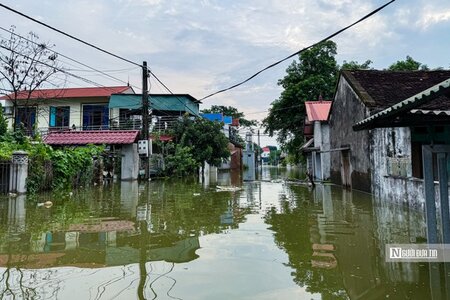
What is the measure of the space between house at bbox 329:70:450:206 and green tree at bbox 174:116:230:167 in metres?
11.3

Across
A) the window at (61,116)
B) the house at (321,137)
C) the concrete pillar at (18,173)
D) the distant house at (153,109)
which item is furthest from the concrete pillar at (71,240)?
the window at (61,116)

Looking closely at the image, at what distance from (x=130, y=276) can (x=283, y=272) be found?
2.04 meters

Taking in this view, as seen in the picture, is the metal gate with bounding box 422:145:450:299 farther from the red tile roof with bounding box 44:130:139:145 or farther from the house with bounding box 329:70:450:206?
the red tile roof with bounding box 44:130:139:145

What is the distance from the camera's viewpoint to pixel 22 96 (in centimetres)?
3431

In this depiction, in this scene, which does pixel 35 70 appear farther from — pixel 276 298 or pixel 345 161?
pixel 276 298

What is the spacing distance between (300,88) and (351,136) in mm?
16717

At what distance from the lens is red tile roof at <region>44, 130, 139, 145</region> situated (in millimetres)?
23097

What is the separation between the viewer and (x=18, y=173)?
1408 centimetres

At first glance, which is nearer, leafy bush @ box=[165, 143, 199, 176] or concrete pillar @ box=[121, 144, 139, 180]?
concrete pillar @ box=[121, 144, 139, 180]

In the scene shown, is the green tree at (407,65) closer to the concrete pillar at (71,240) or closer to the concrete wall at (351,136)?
the concrete wall at (351,136)

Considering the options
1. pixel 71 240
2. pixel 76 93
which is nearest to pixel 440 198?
pixel 71 240

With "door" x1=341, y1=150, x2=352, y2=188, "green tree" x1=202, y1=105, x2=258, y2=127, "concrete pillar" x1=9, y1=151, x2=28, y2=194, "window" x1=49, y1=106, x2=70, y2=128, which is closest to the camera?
"concrete pillar" x1=9, y1=151, x2=28, y2=194

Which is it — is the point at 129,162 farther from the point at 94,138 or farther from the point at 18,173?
the point at 18,173

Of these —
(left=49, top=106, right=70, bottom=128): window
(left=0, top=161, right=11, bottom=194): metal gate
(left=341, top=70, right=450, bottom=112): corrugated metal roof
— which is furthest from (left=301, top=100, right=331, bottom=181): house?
(left=49, top=106, right=70, bottom=128): window
